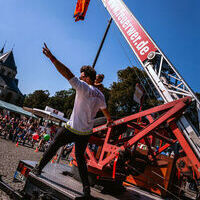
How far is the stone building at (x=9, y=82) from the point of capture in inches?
2758

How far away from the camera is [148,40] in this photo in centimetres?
556

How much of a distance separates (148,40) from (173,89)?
1.61m

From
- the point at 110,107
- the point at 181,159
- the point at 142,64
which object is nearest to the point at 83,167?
the point at 181,159

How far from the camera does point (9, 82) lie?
2977 inches

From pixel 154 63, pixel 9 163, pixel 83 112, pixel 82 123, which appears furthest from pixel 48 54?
pixel 9 163

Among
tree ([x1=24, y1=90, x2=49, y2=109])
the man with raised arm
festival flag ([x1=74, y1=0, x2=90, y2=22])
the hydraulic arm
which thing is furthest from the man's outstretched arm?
tree ([x1=24, y1=90, x2=49, y2=109])

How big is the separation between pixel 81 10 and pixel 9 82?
7606cm

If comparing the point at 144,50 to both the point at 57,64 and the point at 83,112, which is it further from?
the point at 57,64

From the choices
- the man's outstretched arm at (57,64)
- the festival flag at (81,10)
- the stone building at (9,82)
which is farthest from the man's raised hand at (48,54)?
the stone building at (9,82)

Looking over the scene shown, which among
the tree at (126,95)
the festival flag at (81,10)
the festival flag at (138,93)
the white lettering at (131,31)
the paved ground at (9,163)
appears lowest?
the paved ground at (9,163)

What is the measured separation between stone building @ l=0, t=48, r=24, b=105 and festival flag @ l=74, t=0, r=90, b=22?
224ft

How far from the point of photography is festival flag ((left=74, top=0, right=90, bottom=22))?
8.02m

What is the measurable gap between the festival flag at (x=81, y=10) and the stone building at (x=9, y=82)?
68220 millimetres

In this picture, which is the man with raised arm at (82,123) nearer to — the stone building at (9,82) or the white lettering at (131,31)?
the white lettering at (131,31)
